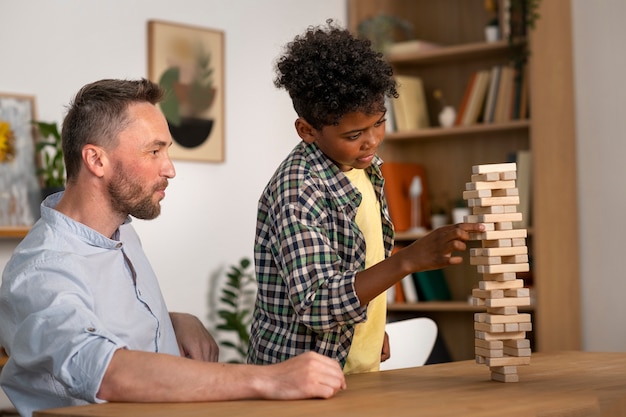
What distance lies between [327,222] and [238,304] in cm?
272

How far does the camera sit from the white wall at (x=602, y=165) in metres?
4.32

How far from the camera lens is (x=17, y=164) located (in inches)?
149

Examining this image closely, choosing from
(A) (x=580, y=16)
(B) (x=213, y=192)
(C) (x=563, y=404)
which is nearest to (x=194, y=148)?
(B) (x=213, y=192)

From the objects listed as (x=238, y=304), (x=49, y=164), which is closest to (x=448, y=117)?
(x=238, y=304)

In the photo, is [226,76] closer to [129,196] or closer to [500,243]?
[129,196]

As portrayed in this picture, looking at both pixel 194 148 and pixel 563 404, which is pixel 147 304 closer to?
pixel 563 404

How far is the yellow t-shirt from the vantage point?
1983 millimetres

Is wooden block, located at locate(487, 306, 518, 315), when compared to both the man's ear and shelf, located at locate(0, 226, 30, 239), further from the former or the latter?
shelf, located at locate(0, 226, 30, 239)

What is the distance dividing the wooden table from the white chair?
56 centimetres

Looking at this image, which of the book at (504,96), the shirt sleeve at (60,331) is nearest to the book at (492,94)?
the book at (504,96)

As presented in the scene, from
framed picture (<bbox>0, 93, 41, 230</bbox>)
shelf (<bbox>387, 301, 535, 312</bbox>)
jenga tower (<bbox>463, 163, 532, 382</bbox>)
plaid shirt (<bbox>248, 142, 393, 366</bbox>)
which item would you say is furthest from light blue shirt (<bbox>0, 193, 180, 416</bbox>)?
shelf (<bbox>387, 301, 535, 312</bbox>)

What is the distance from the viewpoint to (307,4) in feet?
16.2

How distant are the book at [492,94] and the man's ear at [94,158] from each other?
2963 millimetres

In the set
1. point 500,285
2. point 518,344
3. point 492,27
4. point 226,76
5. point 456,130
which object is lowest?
point 518,344
